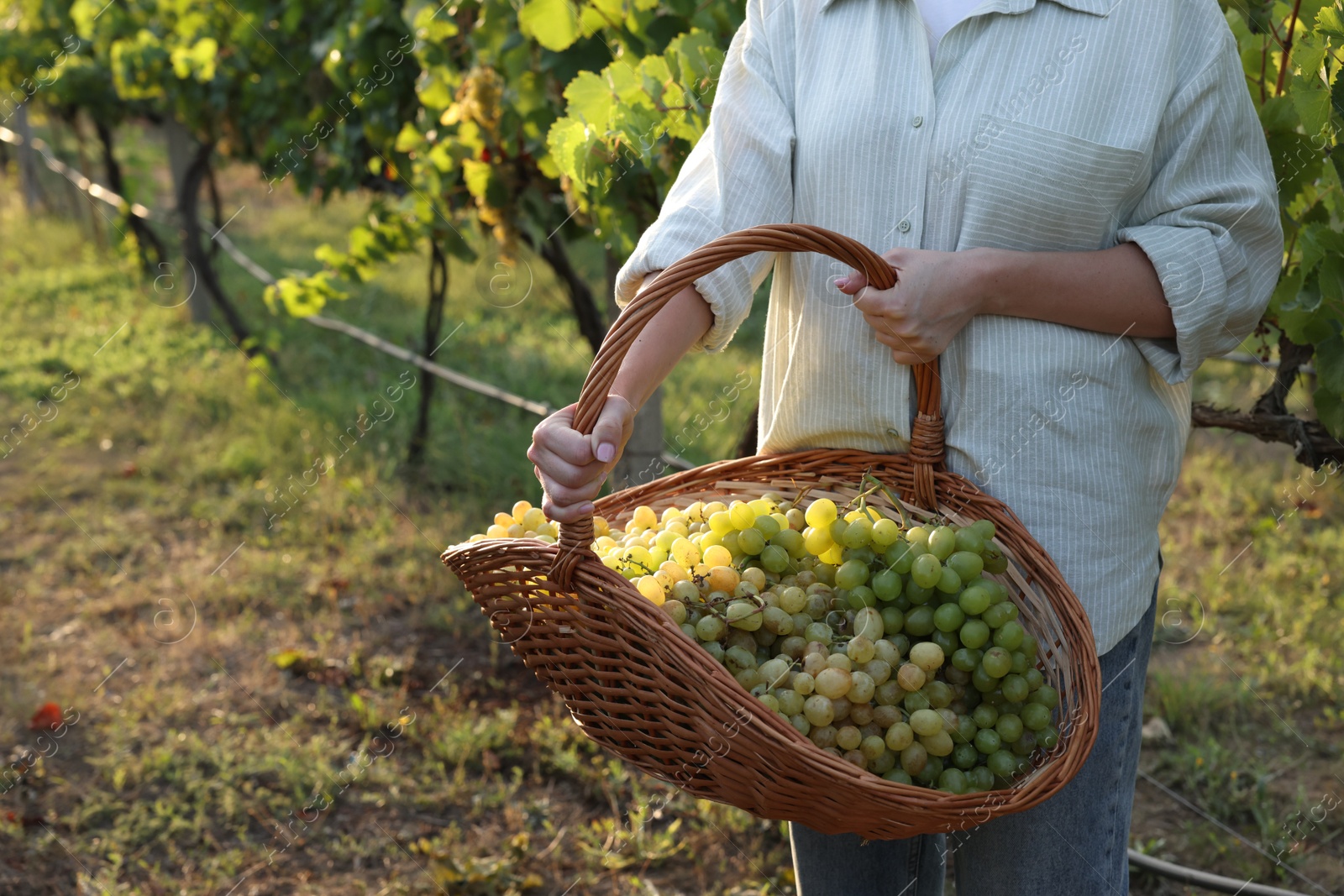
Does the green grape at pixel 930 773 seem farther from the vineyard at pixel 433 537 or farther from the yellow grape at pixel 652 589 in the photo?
the yellow grape at pixel 652 589

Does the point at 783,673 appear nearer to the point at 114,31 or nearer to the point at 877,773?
the point at 877,773

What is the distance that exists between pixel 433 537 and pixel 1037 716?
2.94m

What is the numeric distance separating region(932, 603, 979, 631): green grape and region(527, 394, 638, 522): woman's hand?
394mm

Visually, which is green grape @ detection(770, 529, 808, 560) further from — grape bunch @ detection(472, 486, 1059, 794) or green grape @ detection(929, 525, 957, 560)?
green grape @ detection(929, 525, 957, 560)

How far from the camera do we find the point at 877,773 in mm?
1112

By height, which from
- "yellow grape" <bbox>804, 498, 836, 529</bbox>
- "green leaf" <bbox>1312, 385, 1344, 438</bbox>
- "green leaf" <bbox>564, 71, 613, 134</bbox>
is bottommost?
"green leaf" <bbox>1312, 385, 1344, 438</bbox>

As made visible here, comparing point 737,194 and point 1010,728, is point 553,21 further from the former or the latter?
point 1010,728

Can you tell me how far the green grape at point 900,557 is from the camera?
3.83 feet

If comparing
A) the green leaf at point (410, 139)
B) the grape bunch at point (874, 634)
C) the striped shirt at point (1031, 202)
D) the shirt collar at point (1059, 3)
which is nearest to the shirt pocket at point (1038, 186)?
the striped shirt at point (1031, 202)

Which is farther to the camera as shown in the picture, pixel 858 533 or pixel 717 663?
pixel 858 533

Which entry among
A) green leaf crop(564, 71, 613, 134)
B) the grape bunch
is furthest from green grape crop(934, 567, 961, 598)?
green leaf crop(564, 71, 613, 134)

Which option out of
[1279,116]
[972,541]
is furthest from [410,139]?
[972,541]

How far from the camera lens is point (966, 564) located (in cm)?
113

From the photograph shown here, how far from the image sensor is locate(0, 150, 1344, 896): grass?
2.34 meters
